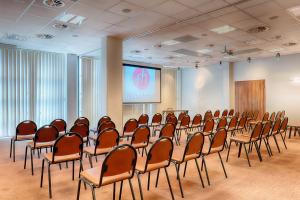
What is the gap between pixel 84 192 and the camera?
3.21 metres

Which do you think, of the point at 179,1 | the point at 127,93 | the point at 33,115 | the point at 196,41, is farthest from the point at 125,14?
the point at 33,115

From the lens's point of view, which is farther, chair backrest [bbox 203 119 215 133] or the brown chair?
chair backrest [bbox 203 119 215 133]

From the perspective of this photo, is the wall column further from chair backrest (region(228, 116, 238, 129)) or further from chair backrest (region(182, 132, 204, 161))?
chair backrest (region(182, 132, 204, 161))

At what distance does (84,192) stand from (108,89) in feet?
13.2

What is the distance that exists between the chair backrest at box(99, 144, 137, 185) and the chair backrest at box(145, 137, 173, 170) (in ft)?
→ 0.87

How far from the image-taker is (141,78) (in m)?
10.5

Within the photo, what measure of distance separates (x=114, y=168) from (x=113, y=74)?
488 centimetres

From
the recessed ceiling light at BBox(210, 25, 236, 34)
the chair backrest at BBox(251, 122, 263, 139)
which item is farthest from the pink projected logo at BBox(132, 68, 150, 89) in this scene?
the chair backrest at BBox(251, 122, 263, 139)

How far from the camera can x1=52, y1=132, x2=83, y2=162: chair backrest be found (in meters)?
3.11

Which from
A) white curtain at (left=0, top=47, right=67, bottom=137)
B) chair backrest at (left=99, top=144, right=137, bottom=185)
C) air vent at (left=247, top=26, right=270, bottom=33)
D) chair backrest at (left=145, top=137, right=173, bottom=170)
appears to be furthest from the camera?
white curtain at (left=0, top=47, right=67, bottom=137)

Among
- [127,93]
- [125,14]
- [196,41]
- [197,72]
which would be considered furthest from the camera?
[197,72]

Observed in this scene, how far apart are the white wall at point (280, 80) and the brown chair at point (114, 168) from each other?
9.70 m

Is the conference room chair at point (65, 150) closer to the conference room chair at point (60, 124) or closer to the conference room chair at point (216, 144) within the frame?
the conference room chair at point (216, 144)

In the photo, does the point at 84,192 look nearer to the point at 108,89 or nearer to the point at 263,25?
the point at 108,89
